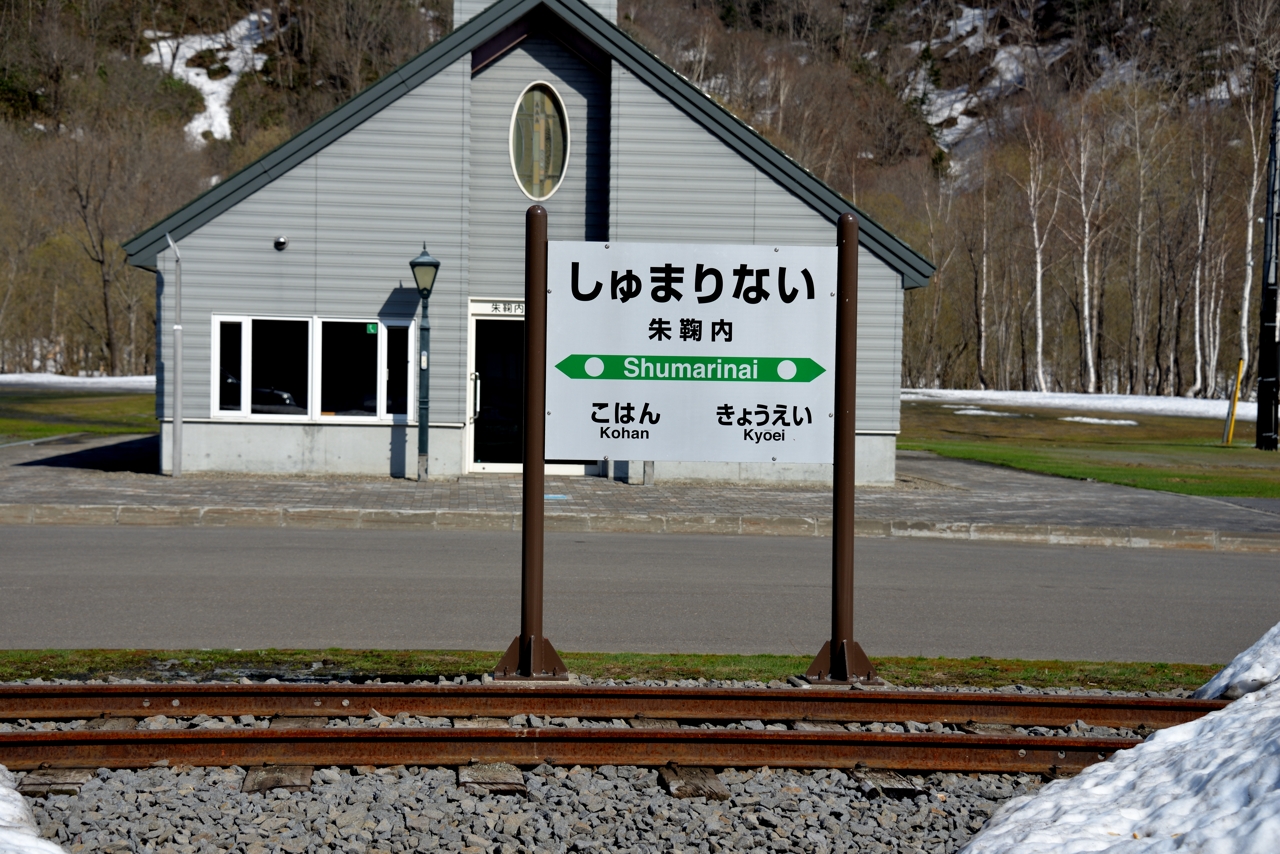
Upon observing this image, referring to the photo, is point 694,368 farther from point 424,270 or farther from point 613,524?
point 424,270

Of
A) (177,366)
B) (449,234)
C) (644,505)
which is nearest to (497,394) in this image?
(449,234)

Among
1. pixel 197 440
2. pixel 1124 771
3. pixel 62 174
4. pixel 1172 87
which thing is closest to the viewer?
pixel 1124 771

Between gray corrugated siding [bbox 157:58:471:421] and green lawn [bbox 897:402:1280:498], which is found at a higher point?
gray corrugated siding [bbox 157:58:471:421]

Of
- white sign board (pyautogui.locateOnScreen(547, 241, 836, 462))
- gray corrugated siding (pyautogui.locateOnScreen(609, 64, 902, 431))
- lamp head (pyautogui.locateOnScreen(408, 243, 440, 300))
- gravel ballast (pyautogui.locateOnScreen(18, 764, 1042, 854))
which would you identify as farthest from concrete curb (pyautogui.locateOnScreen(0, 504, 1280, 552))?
gravel ballast (pyautogui.locateOnScreen(18, 764, 1042, 854))

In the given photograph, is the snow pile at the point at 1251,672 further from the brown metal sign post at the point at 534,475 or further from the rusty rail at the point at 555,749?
the brown metal sign post at the point at 534,475

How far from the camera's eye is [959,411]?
39781 millimetres

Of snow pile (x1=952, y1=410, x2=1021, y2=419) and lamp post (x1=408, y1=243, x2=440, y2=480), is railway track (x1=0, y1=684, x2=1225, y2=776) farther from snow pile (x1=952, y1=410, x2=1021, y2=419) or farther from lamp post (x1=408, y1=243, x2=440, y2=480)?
snow pile (x1=952, y1=410, x2=1021, y2=419)

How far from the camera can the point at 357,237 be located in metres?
18.0

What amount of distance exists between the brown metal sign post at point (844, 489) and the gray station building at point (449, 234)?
11540 mm

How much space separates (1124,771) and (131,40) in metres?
104

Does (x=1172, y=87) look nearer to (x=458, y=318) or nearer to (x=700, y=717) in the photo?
(x=458, y=318)

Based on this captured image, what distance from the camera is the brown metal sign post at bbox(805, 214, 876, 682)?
22.3ft

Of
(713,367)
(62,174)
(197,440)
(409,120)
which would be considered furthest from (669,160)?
(62,174)

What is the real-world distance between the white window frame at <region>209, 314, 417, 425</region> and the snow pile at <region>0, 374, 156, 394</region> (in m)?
26.9
